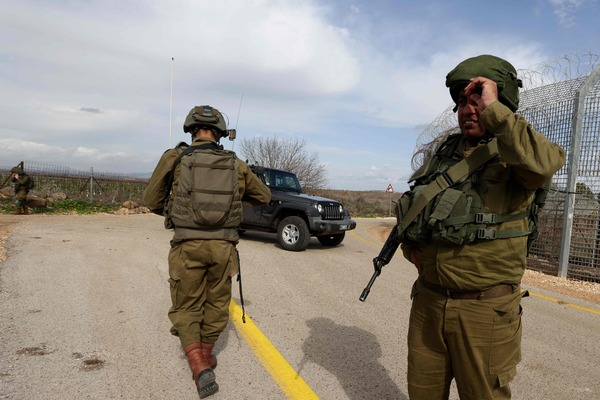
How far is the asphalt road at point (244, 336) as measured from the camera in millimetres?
2986

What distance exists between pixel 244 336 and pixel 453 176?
9.16 ft

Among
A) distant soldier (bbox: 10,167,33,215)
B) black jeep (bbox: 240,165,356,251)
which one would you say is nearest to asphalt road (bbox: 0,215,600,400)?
black jeep (bbox: 240,165,356,251)

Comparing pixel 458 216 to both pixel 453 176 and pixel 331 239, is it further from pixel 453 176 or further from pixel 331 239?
pixel 331 239

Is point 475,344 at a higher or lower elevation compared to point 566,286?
higher

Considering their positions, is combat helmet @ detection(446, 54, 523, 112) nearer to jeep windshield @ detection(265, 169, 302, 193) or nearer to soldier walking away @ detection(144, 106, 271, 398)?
soldier walking away @ detection(144, 106, 271, 398)

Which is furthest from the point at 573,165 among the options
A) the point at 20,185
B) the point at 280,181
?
the point at 20,185

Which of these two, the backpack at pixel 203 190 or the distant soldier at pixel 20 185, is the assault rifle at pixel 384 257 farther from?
the distant soldier at pixel 20 185

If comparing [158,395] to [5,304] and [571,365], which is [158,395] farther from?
[571,365]

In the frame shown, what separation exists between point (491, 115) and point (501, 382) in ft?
3.83

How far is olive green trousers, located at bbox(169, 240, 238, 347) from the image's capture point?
9.90 ft

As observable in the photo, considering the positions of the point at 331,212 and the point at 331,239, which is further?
the point at 331,239

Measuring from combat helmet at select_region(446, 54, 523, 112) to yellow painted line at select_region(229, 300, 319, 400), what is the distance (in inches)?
87.7

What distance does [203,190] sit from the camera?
302cm

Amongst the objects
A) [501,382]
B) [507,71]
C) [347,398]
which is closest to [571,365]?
[347,398]
